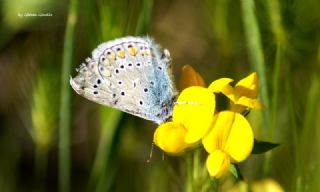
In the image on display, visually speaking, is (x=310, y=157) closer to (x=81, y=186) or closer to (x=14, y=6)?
(x=14, y=6)

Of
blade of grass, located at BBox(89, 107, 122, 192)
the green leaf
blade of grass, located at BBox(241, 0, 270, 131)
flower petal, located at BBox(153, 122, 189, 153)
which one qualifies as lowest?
blade of grass, located at BBox(89, 107, 122, 192)

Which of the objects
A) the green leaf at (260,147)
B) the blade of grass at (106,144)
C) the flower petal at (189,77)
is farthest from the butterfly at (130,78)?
the green leaf at (260,147)

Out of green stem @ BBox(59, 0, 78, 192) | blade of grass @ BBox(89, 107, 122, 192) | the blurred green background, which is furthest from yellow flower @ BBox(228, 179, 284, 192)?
green stem @ BBox(59, 0, 78, 192)

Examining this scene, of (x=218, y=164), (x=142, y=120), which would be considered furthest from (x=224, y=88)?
(x=142, y=120)

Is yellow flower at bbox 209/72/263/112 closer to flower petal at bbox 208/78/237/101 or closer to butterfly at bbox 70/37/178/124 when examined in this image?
flower petal at bbox 208/78/237/101

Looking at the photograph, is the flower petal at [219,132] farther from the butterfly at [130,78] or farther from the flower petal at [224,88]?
the butterfly at [130,78]

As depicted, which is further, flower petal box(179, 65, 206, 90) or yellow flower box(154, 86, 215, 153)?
flower petal box(179, 65, 206, 90)

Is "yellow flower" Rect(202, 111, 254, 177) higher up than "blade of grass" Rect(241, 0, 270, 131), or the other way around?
"blade of grass" Rect(241, 0, 270, 131)

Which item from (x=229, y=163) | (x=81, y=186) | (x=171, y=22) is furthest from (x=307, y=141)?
(x=171, y=22)
